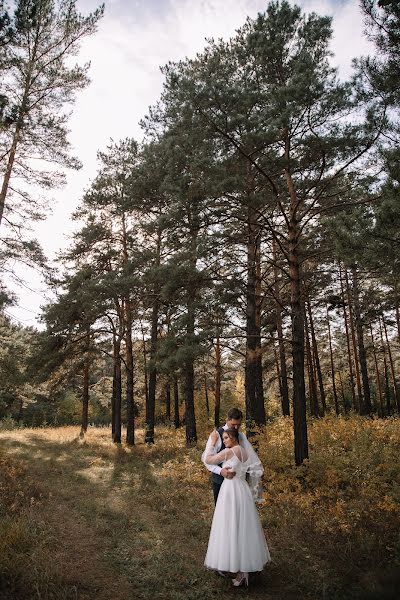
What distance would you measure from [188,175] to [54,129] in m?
5.06

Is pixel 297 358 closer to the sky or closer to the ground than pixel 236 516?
closer to the sky

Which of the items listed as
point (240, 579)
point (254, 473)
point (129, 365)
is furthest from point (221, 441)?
point (129, 365)

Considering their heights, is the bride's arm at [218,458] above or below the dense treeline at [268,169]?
below

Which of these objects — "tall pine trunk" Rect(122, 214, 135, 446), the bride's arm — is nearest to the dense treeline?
"tall pine trunk" Rect(122, 214, 135, 446)

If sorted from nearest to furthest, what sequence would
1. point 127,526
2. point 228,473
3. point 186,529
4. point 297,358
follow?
point 228,473 < point 186,529 < point 127,526 < point 297,358

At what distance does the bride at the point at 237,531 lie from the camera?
15.5 feet

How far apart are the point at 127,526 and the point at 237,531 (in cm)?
361

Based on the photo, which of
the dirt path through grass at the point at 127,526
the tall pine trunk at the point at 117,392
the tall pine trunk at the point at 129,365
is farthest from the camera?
the tall pine trunk at the point at 117,392

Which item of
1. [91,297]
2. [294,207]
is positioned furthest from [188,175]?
[91,297]

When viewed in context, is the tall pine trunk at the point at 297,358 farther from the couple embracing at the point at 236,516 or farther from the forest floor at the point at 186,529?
the couple embracing at the point at 236,516

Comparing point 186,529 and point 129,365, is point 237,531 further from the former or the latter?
point 129,365

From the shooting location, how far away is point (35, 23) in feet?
37.0

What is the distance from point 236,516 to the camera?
4.84 metres

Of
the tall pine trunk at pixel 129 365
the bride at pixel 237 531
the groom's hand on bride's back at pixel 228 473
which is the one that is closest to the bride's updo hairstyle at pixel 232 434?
the bride at pixel 237 531
